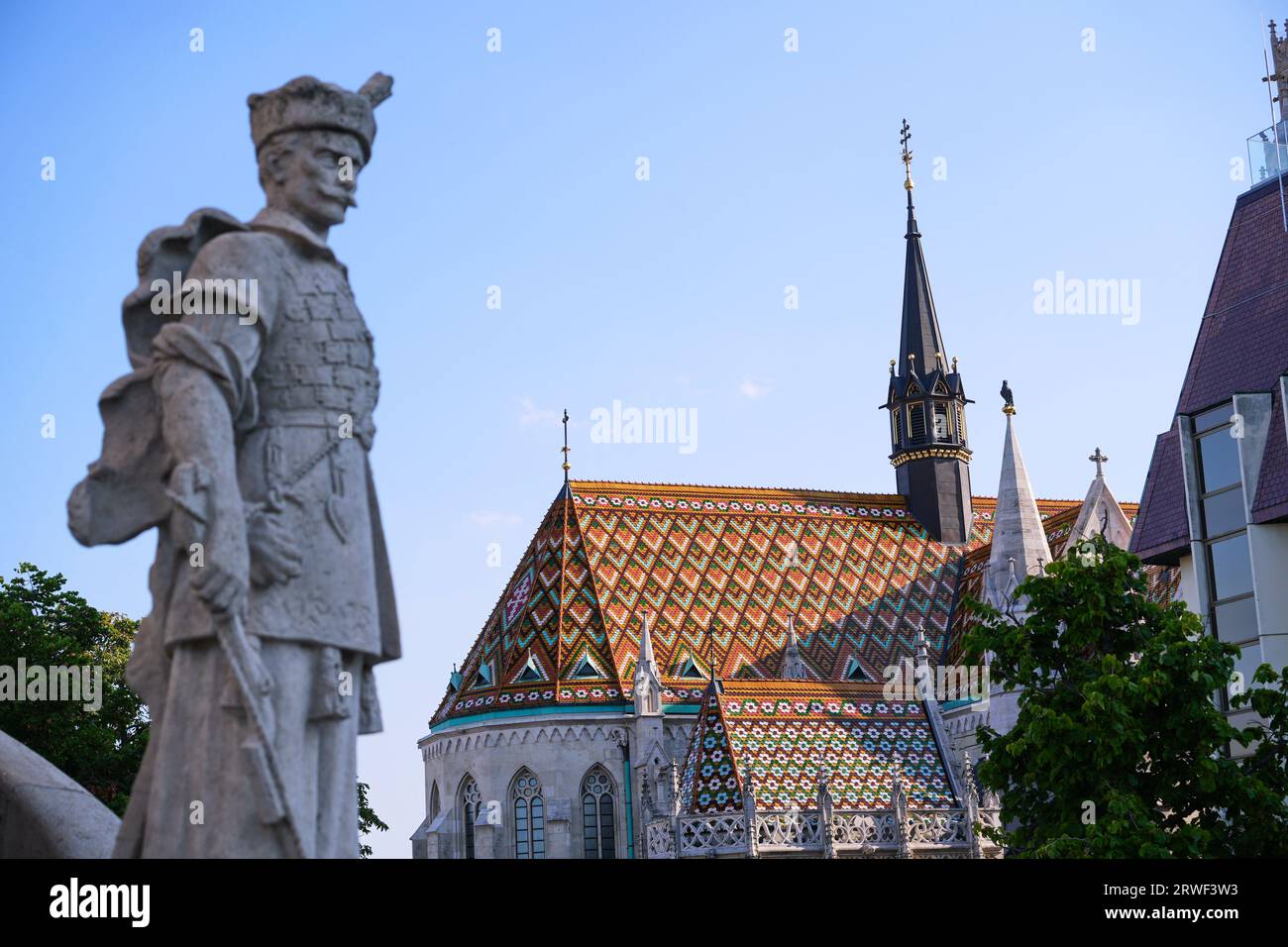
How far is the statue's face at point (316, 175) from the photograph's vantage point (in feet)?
24.2

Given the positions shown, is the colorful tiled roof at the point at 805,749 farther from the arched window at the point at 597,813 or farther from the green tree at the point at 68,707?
the green tree at the point at 68,707

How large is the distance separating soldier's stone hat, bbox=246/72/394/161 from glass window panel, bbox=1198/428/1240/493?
90.1 ft

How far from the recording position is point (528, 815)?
48625 millimetres

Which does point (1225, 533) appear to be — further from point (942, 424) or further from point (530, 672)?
point (942, 424)

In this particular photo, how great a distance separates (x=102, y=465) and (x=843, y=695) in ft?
137

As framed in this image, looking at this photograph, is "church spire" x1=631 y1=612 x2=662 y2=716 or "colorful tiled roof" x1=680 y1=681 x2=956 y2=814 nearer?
"colorful tiled roof" x1=680 y1=681 x2=956 y2=814

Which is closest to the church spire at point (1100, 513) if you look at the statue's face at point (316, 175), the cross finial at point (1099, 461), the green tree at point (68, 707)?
the cross finial at point (1099, 461)

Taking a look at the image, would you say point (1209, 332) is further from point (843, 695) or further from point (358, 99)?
point (358, 99)

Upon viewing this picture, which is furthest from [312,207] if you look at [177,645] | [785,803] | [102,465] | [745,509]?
[745,509]

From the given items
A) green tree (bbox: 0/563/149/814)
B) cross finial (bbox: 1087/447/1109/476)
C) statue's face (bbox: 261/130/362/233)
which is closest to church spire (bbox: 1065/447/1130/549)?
cross finial (bbox: 1087/447/1109/476)

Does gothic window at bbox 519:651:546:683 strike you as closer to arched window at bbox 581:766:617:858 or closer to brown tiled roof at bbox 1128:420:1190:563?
arched window at bbox 581:766:617:858

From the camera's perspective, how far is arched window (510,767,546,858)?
158 ft

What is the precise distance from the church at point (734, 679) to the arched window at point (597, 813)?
2.2 inches

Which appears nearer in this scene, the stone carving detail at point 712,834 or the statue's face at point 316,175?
the statue's face at point 316,175
